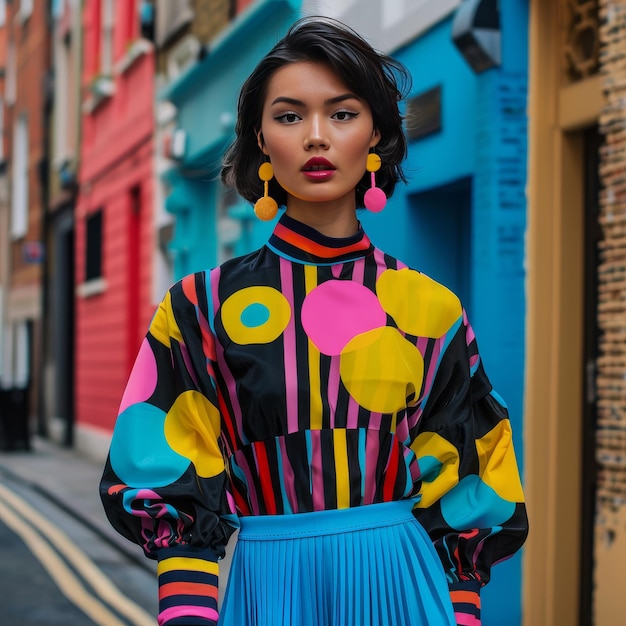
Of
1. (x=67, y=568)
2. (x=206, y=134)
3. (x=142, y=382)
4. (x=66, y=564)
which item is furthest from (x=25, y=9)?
(x=142, y=382)

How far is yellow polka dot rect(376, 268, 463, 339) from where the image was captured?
94.1 inches

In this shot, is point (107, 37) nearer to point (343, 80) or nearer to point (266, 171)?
point (266, 171)

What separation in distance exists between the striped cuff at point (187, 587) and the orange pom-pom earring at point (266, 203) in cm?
68

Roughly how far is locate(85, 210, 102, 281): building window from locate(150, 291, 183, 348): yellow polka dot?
47.2 feet

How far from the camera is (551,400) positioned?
569cm

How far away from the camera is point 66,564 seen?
8.03 meters

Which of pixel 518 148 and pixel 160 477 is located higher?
pixel 518 148

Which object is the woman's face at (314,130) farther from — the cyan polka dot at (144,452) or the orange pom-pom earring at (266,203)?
the cyan polka dot at (144,452)

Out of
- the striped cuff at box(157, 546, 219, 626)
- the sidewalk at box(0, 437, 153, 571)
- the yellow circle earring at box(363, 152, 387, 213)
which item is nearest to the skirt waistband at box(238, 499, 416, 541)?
the striped cuff at box(157, 546, 219, 626)

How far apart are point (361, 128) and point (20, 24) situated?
882 inches

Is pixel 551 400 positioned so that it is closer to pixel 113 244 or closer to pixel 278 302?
pixel 278 302

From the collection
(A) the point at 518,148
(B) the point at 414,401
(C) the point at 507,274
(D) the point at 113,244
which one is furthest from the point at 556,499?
(D) the point at 113,244

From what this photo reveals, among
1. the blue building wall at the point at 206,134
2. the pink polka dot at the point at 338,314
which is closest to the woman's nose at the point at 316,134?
the pink polka dot at the point at 338,314

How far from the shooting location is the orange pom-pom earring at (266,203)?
2.45 meters
